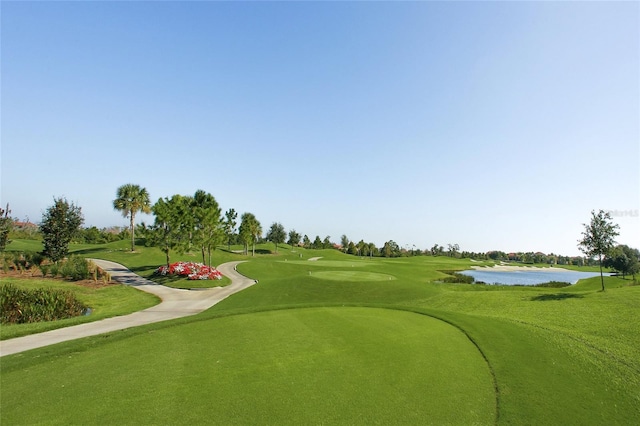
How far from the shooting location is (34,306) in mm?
19953

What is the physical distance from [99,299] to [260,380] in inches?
1075

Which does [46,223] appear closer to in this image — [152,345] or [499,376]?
[152,345]

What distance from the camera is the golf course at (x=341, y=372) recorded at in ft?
20.3

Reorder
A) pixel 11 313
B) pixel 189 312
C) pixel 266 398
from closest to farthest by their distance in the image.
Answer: pixel 266 398
pixel 11 313
pixel 189 312

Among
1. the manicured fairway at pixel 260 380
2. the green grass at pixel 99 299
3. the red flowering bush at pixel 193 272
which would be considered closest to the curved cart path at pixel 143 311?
the green grass at pixel 99 299

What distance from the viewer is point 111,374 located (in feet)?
26.6

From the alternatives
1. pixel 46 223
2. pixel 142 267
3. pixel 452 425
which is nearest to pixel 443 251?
pixel 142 267

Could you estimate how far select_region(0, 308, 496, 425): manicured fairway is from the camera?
602cm

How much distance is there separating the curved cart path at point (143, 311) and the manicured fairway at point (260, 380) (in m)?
3.29

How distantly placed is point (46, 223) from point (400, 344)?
44.7 metres

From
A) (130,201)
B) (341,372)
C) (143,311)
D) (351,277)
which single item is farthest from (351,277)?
(130,201)

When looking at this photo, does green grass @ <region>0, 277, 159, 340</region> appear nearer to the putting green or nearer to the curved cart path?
the curved cart path

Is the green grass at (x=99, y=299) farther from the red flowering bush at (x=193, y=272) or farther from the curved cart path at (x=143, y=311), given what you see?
the red flowering bush at (x=193, y=272)

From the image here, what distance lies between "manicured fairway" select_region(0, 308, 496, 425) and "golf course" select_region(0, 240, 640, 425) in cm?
4
